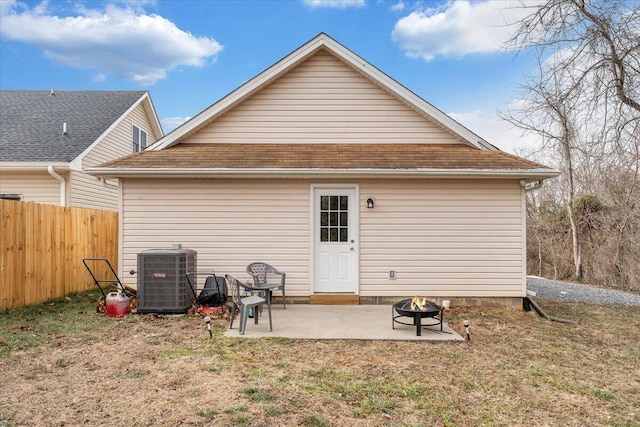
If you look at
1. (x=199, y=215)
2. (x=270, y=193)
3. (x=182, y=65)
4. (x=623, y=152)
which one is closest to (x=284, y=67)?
(x=270, y=193)

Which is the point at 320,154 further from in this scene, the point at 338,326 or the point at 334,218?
the point at 338,326

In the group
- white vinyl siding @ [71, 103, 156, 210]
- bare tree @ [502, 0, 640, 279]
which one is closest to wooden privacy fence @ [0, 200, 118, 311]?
white vinyl siding @ [71, 103, 156, 210]

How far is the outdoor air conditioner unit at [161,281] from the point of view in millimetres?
6637

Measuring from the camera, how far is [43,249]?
7527mm

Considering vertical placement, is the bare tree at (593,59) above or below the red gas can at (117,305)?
above

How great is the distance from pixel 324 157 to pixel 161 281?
366cm

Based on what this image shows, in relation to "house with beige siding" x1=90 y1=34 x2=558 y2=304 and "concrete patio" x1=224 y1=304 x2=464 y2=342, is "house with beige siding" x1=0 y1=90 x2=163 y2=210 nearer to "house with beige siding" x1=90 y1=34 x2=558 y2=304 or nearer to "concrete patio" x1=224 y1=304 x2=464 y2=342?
"house with beige siding" x1=90 y1=34 x2=558 y2=304

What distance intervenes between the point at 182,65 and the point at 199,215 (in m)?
14.6

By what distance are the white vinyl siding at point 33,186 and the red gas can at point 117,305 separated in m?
4.98

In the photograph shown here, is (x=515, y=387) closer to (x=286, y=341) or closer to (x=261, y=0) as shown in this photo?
(x=286, y=341)

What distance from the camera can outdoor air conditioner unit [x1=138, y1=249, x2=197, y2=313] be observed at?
6637 mm

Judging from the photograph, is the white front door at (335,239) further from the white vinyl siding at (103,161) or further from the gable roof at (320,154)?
the white vinyl siding at (103,161)

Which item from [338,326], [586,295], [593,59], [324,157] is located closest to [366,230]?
[324,157]

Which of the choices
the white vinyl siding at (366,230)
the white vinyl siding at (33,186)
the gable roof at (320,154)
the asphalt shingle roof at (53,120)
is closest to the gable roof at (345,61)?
the gable roof at (320,154)
